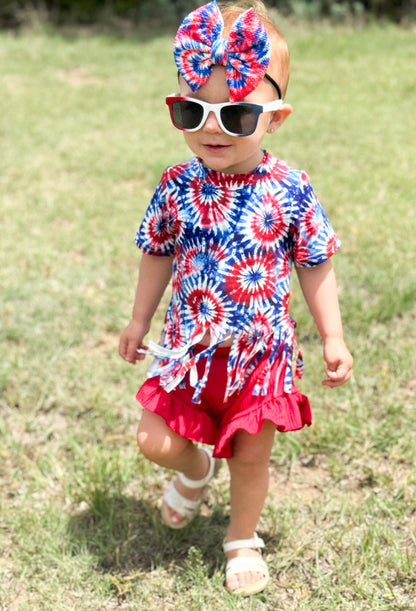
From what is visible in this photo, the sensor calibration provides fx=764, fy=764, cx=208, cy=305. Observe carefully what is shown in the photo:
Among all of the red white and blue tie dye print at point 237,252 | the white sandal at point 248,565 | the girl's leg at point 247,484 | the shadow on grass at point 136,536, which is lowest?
the shadow on grass at point 136,536

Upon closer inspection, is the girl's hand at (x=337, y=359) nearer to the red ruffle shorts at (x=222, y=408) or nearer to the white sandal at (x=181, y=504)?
the red ruffle shorts at (x=222, y=408)

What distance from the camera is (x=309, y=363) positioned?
316cm

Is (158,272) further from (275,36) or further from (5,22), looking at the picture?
(5,22)

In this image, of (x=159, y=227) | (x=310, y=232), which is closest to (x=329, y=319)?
(x=310, y=232)

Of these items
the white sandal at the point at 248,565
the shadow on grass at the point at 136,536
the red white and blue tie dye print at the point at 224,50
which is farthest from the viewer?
the shadow on grass at the point at 136,536

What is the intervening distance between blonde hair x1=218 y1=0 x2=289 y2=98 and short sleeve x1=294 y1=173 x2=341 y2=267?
267mm

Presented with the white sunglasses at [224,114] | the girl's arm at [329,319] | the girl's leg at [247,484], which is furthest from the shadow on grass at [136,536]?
the white sunglasses at [224,114]

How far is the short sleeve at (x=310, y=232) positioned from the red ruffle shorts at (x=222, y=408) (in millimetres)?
307

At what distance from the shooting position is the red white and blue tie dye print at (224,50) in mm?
1745

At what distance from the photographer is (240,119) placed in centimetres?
181

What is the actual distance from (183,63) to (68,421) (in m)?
1.59

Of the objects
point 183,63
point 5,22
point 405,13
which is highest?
point 183,63

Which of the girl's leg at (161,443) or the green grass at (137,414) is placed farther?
the green grass at (137,414)

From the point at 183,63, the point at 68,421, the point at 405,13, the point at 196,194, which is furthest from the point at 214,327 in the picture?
the point at 405,13
